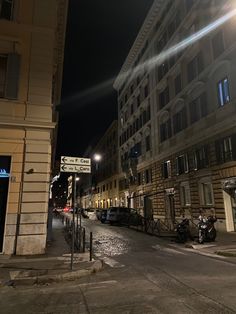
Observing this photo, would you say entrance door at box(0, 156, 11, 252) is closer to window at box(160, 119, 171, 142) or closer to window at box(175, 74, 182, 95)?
window at box(175, 74, 182, 95)

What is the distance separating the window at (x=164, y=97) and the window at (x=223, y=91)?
1037 centimetres

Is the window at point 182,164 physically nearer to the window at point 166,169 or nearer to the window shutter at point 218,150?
the window at point 166,169

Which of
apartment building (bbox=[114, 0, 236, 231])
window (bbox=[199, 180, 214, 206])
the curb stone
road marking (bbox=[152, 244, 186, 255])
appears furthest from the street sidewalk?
window (bbox=[199, 180, 214, 206])

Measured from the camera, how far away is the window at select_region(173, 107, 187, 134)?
27.4m

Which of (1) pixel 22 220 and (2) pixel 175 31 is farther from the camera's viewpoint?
(2) pixel 175 31

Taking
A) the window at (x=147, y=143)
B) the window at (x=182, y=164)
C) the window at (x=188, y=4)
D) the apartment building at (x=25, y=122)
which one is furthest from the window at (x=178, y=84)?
the apartment building at (x=25, y=122)

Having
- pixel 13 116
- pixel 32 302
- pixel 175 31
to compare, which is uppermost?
pixel 175 31

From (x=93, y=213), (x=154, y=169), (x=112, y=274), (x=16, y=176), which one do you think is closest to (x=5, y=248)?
(x=16, y=176)

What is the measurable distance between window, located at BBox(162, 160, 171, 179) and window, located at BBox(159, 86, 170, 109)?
256 inches

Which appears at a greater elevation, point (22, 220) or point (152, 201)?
point (152, 201)

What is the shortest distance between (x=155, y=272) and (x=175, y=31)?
27.2 m

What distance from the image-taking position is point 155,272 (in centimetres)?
841

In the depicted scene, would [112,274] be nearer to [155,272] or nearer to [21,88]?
[155,272]

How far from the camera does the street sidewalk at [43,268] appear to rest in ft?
24.3
